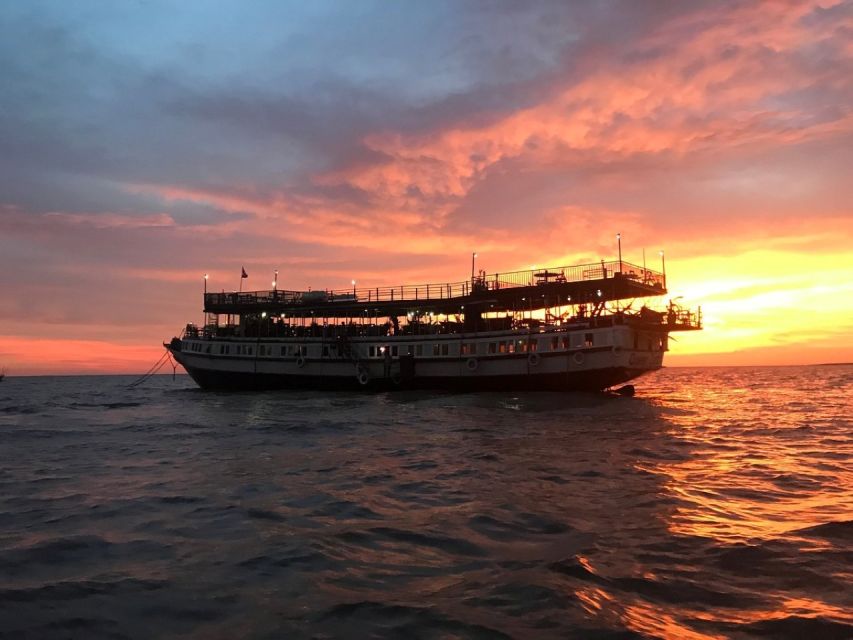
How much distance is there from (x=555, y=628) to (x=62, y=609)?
608cm

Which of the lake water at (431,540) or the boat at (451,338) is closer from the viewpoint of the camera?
the lake water at (431,540)

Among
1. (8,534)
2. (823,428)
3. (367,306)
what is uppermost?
(367,306)

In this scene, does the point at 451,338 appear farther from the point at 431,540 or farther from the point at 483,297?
the point at 431,540

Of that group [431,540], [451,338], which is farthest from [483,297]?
[431,540]

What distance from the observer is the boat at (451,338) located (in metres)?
43.9

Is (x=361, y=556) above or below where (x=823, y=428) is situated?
above

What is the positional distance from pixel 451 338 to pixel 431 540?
40366 mm

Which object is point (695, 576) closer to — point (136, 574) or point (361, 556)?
point (361, 556)

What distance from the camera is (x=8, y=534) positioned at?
1011cm

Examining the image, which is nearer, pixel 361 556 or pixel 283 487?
pixel 361 556

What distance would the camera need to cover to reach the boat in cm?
4394

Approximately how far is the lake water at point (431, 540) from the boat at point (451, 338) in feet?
74.9

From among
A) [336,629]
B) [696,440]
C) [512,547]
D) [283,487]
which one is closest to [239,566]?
[336,629]

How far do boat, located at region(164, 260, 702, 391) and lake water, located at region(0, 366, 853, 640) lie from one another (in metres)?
22.8
